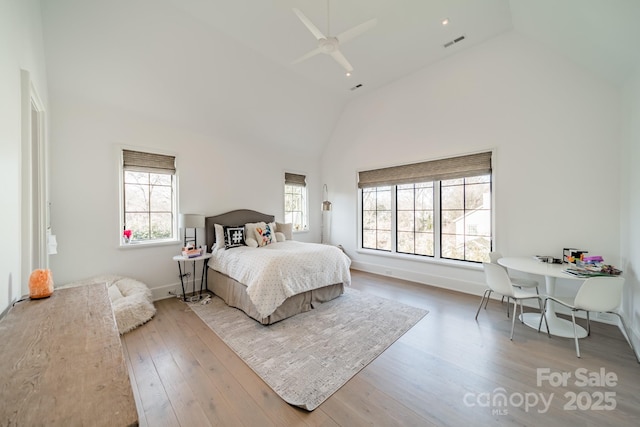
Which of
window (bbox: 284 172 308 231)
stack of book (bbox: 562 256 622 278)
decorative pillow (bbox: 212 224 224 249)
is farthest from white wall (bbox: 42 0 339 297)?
stack of book (bbox: 562 256 622 278)

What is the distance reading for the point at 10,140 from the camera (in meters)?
1.42

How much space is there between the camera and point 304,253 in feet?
10.7

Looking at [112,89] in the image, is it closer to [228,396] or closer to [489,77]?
→ [228,396]

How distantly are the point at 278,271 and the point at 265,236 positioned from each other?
5.01ft

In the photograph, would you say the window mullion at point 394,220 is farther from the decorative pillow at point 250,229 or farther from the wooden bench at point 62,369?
the wooden bench at point 62,369

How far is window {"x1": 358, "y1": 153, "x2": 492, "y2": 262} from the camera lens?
3.85 m

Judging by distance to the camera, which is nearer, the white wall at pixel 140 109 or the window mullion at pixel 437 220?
the white wall at pixel 140 109

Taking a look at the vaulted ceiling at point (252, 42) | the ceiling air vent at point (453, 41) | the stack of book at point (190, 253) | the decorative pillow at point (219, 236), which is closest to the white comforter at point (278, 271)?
the decorative pillow at point (219, 236)

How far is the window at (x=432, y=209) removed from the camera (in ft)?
12.6

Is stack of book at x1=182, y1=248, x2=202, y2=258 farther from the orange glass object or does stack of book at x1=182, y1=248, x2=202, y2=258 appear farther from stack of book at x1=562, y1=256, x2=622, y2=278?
stack of book at x1=562, y1=256, x2=622, y2=278

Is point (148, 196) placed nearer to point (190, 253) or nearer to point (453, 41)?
point (190, 253)

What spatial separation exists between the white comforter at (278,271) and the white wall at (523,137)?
1914mm

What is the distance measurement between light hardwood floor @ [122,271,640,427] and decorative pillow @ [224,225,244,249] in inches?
57.8

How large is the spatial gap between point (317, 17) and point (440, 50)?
199 centimetres
